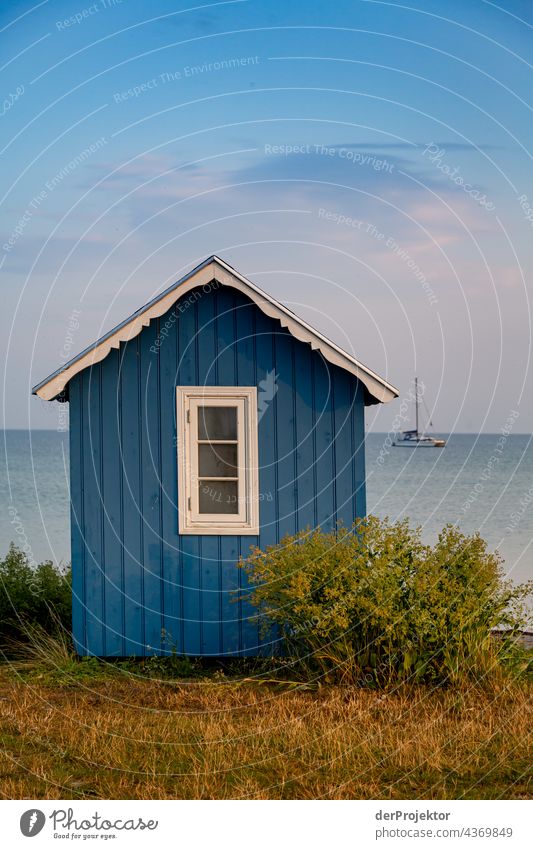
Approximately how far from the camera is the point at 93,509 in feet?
40.2

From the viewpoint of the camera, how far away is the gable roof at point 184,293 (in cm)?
1182

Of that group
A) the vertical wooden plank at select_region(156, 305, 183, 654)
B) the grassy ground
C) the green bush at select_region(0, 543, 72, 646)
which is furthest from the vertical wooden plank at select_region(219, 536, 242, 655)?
the green bush at select_region(0, 543, 72, 646)

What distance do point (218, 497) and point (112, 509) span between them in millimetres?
1309

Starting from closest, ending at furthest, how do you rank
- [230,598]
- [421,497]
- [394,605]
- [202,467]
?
[394,605] → [230,598] → [202,467] → [421,497]

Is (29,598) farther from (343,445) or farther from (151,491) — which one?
(343,445)

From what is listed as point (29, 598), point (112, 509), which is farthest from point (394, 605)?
point (29, 598)

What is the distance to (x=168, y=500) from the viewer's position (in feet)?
40.0

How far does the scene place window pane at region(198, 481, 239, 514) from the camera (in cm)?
1222

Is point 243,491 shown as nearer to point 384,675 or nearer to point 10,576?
point 384,675

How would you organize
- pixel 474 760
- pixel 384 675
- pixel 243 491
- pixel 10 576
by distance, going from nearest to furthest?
1. pixel 474 760
2. pixel 384 675
3. pixel 243 491
4. pixel 10 576

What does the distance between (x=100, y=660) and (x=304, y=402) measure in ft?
13.2

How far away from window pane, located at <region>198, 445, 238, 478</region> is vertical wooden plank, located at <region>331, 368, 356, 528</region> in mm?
1266

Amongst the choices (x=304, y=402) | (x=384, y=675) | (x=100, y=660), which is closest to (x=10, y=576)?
(x=100, y=660)

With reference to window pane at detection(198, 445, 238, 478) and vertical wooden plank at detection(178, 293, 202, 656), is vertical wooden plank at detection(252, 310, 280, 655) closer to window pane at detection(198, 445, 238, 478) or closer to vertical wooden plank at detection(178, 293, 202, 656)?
window pane at detection(198, 445, 238, 478)
